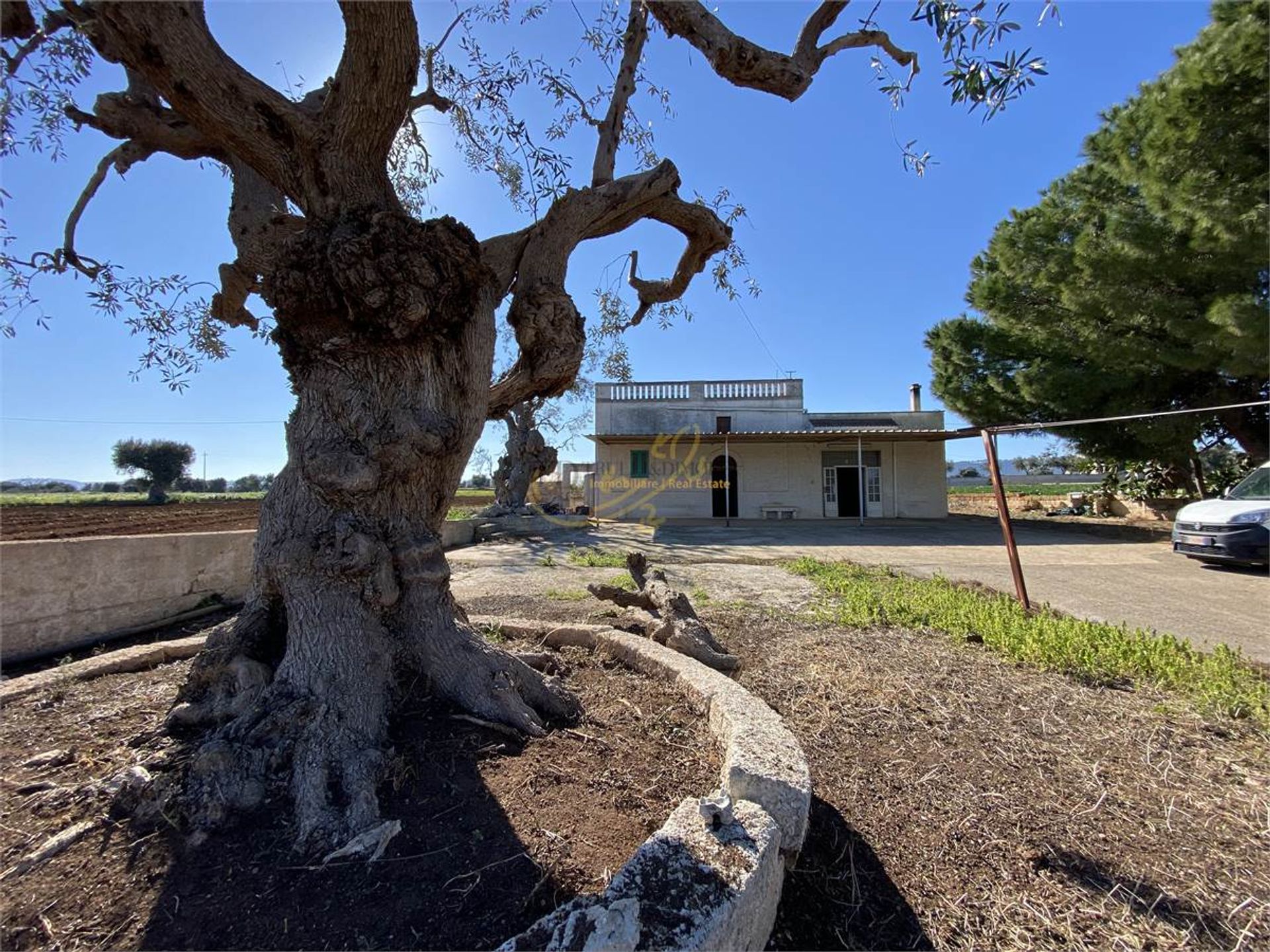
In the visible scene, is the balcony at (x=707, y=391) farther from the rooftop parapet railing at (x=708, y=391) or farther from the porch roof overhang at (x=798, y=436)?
the porch roof overhang at (x=798, y=436)

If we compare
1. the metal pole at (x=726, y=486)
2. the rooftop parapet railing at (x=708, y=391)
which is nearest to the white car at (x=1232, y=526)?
the metal pole at (x=726, y=486)

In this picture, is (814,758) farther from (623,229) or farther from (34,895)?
(623,229)

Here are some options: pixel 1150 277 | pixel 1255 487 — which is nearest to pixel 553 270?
pixel 1255 487

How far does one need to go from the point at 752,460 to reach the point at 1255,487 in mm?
11555

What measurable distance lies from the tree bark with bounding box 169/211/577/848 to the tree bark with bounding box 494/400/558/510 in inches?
511

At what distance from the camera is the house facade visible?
58.9ft

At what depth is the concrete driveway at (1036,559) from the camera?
197 inches

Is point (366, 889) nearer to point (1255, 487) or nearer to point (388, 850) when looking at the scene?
point (388, 850)

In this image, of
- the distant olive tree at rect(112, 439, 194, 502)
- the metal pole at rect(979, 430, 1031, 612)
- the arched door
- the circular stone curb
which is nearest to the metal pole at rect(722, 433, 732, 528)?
the arched door

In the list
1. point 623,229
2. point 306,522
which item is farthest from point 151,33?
point 623,229

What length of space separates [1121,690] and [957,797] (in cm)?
181

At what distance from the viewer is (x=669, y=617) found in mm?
3469

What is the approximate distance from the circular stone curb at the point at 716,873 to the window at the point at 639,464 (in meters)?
16.3

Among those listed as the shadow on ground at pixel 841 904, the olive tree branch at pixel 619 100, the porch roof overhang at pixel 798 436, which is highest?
the olive tree branch at pixel 619 100
